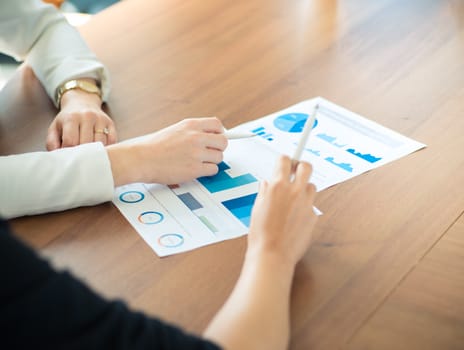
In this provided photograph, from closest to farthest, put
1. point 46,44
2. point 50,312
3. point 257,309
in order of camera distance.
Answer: point 50,312
point 257,309
point 46,44

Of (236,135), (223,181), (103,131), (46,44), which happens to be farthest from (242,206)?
(46,44)

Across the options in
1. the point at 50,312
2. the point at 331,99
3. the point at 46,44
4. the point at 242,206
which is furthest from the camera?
the point at 46,44

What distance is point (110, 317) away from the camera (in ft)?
1.92

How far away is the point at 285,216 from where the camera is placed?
79 cm

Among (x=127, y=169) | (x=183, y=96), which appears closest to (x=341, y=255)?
(x=127, y=169)

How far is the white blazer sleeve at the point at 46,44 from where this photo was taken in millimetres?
1234

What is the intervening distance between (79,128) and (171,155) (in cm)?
21

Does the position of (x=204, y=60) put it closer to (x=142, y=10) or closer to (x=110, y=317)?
(x=142, y=10)

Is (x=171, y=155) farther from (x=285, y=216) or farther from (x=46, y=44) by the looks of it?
(x=46, y=44)

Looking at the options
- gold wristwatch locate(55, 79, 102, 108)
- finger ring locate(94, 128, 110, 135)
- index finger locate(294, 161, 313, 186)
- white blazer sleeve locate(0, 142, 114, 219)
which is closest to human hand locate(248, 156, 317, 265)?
index finger locate(294, 161, 313, 186)

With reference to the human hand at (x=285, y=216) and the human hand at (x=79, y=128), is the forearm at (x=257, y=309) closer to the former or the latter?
the human hand at (x=285, y=216)

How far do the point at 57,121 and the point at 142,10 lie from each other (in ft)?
1.75

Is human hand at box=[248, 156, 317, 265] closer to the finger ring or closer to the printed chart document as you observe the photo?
the printed chart document

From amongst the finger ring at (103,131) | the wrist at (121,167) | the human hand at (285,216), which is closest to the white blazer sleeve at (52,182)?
the wrist at (121,167)
